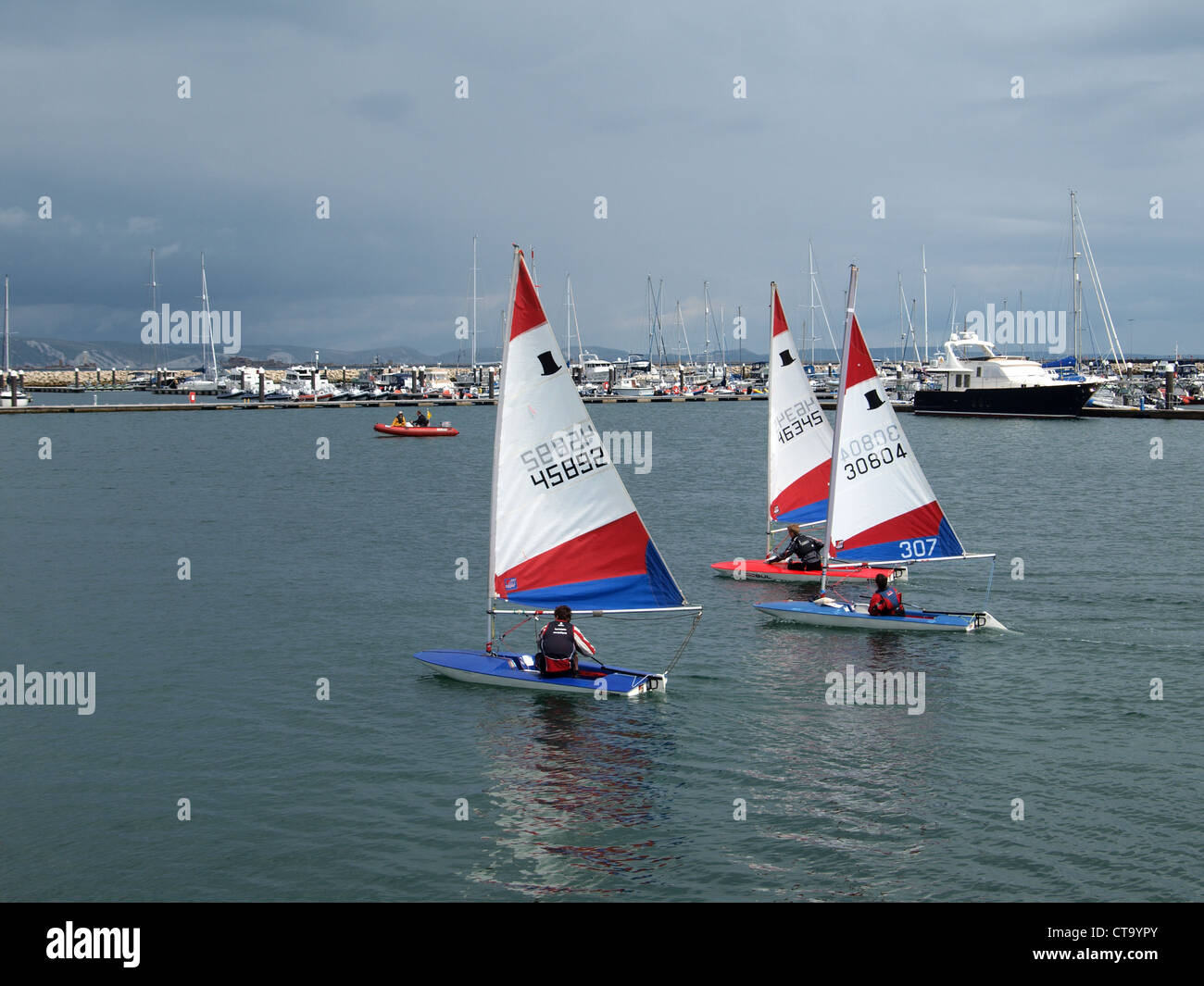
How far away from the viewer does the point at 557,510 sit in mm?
24953

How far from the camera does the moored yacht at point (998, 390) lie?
126625 millimetres

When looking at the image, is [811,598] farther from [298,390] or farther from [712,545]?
[298,390]

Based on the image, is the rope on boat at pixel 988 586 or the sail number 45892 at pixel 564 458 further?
the rope on boat at pixel 988 586

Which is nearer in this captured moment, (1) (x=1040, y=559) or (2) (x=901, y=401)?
(1) (x=1040, y=559)

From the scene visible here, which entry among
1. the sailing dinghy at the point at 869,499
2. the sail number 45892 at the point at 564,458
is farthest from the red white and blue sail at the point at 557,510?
the sailing dinghy at the point at 869,499

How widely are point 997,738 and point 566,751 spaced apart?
8720mm

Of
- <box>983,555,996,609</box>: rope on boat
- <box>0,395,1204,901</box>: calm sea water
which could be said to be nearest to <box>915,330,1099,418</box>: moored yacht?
<box>0,395,1204,901</box>: calm sea water

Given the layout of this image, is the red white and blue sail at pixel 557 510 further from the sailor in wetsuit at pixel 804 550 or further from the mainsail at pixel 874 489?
the sailor in wetsuit at pixel 804 550

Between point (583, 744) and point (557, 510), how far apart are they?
212 inches

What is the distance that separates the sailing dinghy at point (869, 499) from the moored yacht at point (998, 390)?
337ft

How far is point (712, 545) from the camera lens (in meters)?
47.1

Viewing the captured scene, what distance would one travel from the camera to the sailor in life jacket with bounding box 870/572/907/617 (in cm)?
3023

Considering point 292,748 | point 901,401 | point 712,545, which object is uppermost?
point 901,401
